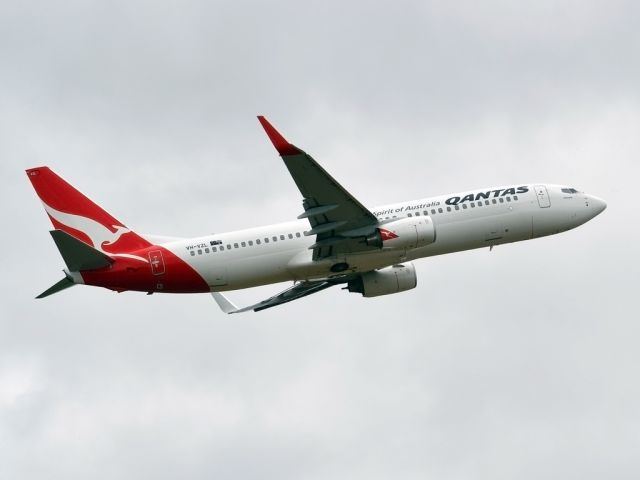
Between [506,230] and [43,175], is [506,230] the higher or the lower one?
the lower one

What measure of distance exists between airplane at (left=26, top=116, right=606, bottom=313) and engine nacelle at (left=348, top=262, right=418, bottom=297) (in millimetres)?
1554

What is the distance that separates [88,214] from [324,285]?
15539 millimetres

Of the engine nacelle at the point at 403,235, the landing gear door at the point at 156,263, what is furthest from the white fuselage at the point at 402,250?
the landing gear door at the point at 156,263

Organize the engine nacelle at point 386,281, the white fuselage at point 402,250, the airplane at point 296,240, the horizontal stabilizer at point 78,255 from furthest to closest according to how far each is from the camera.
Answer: the engine nacelle at point 386,281
the white fuselage at point 402,250
the airplane at point 296,240
the horizontal stabilizer at point 78,255

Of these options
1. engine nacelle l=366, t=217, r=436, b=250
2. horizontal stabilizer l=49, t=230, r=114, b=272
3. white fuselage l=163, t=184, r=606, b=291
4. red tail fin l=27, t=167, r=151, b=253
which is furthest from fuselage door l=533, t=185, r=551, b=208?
horizontal stabilizer l=49, t=230, r=114, b=272

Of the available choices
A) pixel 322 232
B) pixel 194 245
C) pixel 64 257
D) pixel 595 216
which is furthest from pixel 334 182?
pixel 595 216

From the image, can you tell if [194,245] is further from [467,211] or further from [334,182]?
[467,211]

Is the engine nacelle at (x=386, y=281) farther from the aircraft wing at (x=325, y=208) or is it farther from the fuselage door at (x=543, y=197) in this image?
the fuselage door at (x=543, y=197)

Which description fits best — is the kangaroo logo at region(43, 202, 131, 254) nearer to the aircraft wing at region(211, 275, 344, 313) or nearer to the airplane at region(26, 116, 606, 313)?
the airplane at region(26, 116, 606, 313)

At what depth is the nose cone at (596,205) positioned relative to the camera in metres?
80.6

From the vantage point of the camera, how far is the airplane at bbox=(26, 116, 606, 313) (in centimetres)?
7131

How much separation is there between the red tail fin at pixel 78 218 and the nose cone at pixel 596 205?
27597 mm

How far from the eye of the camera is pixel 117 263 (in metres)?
71.7

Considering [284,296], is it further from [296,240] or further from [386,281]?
[296,240]
